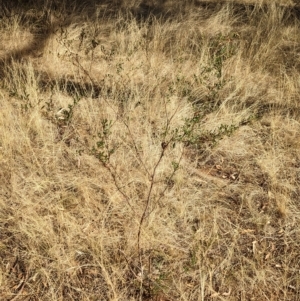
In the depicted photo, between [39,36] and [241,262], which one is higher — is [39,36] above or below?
above

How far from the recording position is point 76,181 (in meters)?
2.42

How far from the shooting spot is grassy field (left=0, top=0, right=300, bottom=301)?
1.97 meters

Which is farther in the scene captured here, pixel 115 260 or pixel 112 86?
pixel 112 86

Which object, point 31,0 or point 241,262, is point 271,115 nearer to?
point 241,262

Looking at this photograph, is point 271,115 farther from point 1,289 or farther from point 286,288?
point 1,289

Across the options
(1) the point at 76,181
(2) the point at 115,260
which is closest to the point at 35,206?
(1) the point at 76,181

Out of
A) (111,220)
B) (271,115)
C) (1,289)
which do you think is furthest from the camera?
(271,115)

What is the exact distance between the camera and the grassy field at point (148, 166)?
6.45 feet

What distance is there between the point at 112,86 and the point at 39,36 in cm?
153

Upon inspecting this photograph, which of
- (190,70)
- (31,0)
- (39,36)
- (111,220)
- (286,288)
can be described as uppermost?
(31,0)

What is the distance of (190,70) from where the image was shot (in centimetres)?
378

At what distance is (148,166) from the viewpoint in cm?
261

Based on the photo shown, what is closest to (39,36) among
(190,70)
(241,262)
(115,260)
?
(190,70)

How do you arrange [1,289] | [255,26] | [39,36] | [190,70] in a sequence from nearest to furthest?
[1,289]
[190,70]
[39,36]
[255,26]
